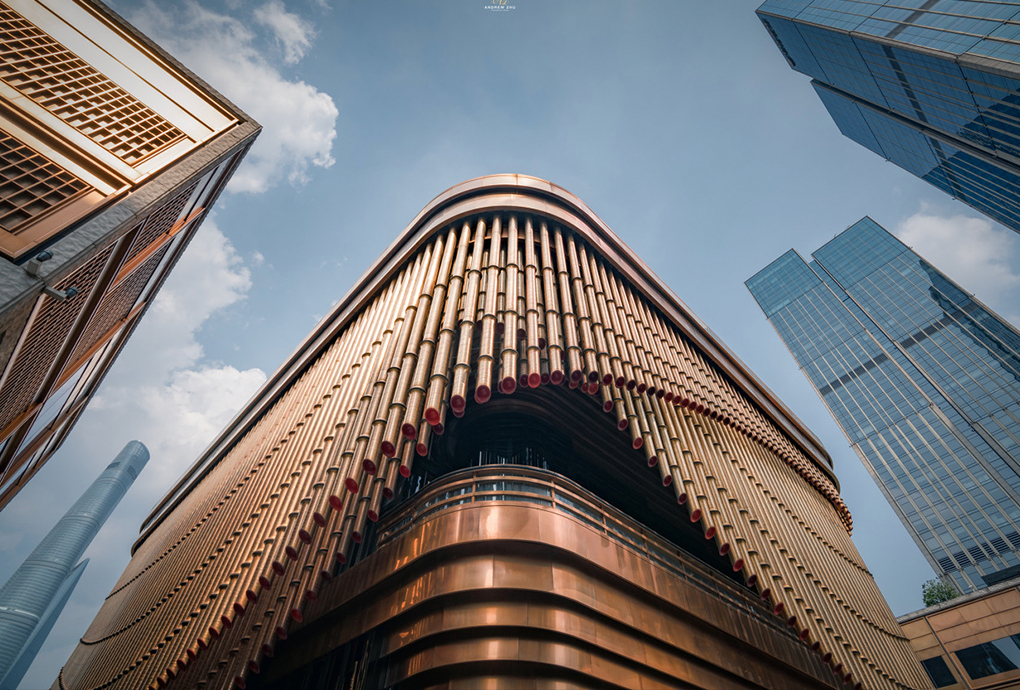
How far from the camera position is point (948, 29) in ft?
124

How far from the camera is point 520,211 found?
42.4ft

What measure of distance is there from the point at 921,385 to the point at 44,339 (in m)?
97.2

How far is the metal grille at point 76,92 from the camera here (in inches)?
308

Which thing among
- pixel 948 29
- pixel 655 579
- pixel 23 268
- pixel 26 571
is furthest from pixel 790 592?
pixel 26 571

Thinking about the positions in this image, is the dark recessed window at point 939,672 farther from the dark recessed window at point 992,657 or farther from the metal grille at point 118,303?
the metal grille at point 118,303

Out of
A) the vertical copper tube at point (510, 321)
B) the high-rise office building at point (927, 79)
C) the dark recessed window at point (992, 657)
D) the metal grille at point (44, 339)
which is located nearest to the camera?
the metal grille at point (44, 339)

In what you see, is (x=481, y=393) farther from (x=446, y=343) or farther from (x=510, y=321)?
(x=510, y=321)

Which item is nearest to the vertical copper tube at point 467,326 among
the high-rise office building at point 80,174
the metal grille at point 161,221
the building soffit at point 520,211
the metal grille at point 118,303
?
the building soffit at point 520,211

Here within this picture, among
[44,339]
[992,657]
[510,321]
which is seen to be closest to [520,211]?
[510,321]

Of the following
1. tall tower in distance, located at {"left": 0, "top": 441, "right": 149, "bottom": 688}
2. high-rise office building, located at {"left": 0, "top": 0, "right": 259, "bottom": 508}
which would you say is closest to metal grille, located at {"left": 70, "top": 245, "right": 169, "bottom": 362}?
high-rise office building, located at {"left": 0, "top": 0, "right": 259, "bottom": 508}

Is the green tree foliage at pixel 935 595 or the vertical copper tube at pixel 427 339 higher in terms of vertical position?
the green tree foliage at pixel 935 595

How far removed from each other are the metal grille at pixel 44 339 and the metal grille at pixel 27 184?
0.94 m

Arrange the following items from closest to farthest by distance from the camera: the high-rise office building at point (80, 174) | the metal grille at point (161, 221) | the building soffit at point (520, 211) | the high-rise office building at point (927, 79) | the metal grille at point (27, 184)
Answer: the metal grille at point (27, 184) < the high-rise office building at point (80, 174) < the metal grille at point (161, 221) < the building soffit at point (520, 211) < the high-rise office building at point (927, 79)

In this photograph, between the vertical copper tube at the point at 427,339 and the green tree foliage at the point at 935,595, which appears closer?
the vertical copper tube at the point at 427,339
